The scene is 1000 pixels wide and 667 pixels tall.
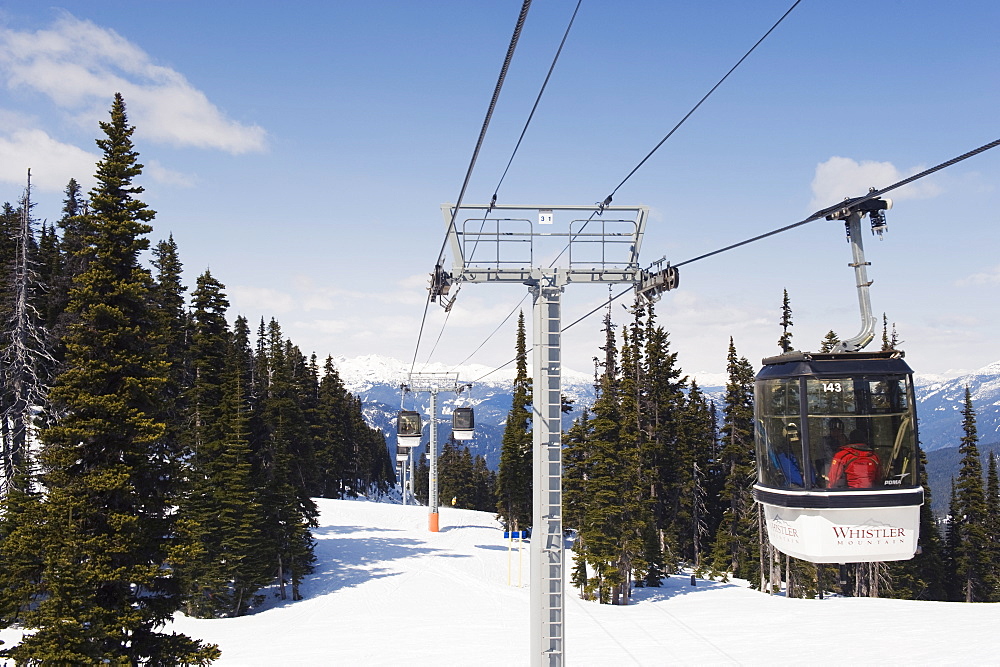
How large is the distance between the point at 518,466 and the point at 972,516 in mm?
36591

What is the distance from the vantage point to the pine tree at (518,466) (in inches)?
2339

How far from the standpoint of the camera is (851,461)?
39.4 feet

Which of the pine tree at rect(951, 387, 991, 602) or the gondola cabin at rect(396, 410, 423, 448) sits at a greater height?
the gondola cabin at rect(396, 410, 423, 448)

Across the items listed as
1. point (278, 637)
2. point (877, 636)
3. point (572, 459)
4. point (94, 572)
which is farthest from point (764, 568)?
point (94, 572)

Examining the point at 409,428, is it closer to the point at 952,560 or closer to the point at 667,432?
the point at 667,432

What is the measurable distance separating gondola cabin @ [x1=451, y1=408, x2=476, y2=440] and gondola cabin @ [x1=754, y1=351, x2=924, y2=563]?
36.3 meters

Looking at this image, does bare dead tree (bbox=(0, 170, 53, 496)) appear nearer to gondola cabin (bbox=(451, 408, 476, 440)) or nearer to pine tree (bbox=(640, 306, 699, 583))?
gondola cabin (bbox=(451, 408, 476, 440))

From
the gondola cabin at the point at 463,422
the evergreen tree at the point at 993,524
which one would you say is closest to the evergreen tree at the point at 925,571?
the evergreen tree at the point at 993,524

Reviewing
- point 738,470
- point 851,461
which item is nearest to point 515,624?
point 851,461

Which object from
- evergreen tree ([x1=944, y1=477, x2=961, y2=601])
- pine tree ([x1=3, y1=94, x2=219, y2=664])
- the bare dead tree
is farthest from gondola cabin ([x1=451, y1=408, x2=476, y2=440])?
evergreen tree ([x1=944, y1=477, x2=961, y2=601])

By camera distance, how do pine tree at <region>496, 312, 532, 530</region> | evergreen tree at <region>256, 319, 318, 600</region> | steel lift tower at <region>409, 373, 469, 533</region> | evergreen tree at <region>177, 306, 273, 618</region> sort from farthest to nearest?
pine tree at <region>496, 312, 532, 530</region>
steel lift tower at <region>409, 373, 469, 533</region>
evergreen tree at <region>256, 319, 318, 600</region>
evergreen tree at <region>177, 306, 273, 618</region>

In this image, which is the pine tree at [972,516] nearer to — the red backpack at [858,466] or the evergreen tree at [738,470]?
Answer: the evergreen tree at [738,470]

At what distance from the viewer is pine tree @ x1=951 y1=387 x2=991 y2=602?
55.9 meters

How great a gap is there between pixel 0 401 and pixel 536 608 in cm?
2835
